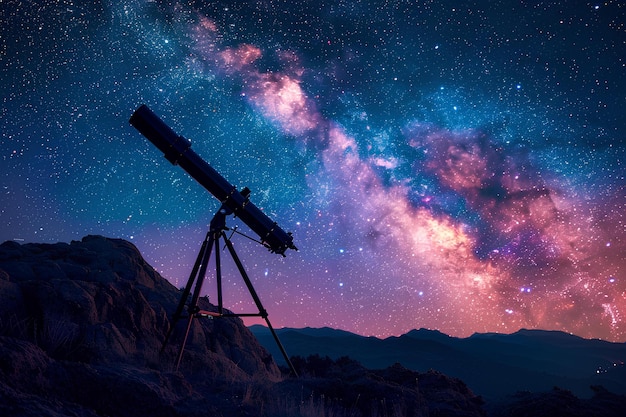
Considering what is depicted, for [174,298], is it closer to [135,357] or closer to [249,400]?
[135,357]

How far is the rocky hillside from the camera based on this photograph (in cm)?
403

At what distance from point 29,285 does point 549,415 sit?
1055cm

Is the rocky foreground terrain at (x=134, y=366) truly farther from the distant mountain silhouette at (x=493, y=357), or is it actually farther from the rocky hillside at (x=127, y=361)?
the distant mountain silhouette at (x=493, y=357)

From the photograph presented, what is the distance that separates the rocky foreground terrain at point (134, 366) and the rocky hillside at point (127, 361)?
18mm

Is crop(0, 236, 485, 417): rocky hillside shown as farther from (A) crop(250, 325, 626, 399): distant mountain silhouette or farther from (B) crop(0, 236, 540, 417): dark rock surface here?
(A) crop(250, 325, 626, 399): distant mountain silhouette

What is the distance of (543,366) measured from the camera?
281 ft

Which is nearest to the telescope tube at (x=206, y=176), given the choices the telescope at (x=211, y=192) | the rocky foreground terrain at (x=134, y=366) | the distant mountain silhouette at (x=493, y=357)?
the telescope at (x=211, y=192)

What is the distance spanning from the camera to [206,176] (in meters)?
8.16

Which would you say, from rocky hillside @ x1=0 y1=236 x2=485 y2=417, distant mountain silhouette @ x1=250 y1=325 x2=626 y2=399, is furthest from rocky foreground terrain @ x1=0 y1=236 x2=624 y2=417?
distant mountain silhouette @ x1=250 y1=325 x2=626 y2=399

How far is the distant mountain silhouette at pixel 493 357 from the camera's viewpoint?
63.6 meters

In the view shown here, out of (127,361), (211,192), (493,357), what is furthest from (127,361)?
(493,357)

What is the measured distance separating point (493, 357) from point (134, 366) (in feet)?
306

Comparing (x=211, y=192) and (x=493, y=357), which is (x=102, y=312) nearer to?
(x=211, y=192)

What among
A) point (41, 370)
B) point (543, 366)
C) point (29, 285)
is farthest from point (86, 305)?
point (543, 366)
